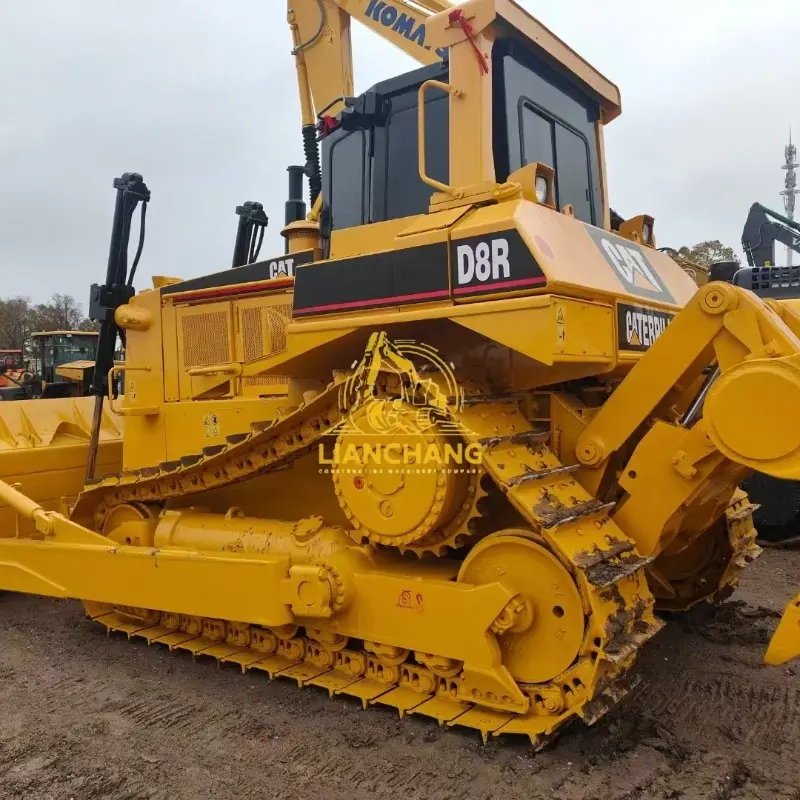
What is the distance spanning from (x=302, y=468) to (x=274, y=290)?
1155 millimetres

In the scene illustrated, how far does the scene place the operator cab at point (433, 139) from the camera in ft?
13.4

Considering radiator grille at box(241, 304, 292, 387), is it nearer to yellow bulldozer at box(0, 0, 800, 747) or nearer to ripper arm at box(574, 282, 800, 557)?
yellow bulldozer at box(0, 0, 800, 747)

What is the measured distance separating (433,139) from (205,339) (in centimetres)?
206

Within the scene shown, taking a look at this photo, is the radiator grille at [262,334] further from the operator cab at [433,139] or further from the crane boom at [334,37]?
the crane boom at [334,37]

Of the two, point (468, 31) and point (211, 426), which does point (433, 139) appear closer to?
point (468, 31)

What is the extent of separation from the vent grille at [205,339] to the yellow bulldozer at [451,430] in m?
0.02

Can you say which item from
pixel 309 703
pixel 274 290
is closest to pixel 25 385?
pixel 274 290

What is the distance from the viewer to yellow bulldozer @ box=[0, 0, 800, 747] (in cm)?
323

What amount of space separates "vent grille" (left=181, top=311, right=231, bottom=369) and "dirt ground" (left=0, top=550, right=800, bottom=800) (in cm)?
192

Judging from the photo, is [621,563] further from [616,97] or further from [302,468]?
[616,97]

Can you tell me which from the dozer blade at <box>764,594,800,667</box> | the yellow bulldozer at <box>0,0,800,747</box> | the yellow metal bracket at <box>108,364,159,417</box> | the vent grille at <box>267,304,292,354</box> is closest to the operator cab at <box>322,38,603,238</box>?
the yellow bulldozer at <box>0,0,800,747</box>

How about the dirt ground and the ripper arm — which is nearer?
the ripper arm

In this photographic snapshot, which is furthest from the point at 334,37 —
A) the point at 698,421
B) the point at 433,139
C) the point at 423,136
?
the point at 698,421

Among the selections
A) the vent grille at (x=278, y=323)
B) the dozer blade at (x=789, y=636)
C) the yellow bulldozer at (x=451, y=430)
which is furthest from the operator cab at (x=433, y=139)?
the dozer blade at (x=789, y=636)
